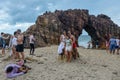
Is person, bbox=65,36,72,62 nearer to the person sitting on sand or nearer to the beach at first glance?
the beach

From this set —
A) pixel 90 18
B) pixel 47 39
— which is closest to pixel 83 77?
pixel 47 39

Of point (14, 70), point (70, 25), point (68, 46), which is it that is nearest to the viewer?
point (14, 70)

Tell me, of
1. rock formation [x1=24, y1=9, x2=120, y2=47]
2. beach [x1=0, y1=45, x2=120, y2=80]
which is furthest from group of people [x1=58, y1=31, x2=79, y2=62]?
rock formation [x1=24, y1=9, x2=120, y2=47]

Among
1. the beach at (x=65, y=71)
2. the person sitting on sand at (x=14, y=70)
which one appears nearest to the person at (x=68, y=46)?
the beach at (x=65, y=71)

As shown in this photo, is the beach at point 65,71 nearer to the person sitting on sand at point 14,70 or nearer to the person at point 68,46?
the person sitting on sand at point 14,70

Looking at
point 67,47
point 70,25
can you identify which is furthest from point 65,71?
point 70,25

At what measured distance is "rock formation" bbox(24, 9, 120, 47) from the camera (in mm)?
43656

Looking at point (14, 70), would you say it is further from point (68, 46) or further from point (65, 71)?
point (68, 46)

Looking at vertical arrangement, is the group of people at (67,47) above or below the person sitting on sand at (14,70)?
above

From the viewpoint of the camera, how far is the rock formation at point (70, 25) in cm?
4366

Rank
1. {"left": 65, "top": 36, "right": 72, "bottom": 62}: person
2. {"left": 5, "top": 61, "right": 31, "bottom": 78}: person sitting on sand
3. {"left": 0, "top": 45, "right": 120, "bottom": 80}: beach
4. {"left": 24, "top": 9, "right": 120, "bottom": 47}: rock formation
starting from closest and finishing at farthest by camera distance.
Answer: {"left": 0, "top": 45, "right": 120, "bottom": 80}: beach < {"left": 5, "top": 61, "right": 31, "bottom": 78}: person sitting on sand < {"left": 65, "top": 36, "right": 72, "bottom": 62}: person < {"left": 24, "top": 9, "right": 120, "bottom": 47}: rock formation

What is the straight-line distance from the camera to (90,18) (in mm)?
56344

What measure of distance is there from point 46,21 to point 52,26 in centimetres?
113

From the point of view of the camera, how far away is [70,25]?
52.5 metres
